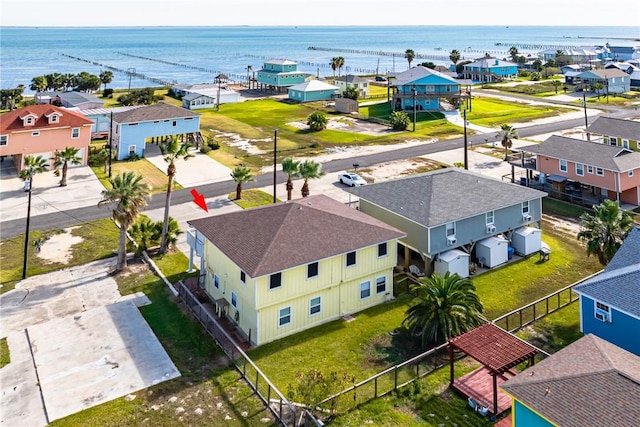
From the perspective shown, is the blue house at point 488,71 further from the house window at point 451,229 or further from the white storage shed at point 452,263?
the white storage shed at point 452,263

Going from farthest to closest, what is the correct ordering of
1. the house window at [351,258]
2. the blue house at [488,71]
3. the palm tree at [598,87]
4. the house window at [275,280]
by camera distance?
the blue house at [488,71]
the palm tree at [598,87]
the house window at [351,258]
the house window at [275,280]

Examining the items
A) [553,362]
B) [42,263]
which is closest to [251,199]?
[42,263]

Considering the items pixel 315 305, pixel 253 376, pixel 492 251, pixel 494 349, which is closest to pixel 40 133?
pixel 315 305

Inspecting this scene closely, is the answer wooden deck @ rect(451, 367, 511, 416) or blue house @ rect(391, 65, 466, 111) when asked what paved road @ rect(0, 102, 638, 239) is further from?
wooden deck @ rect(451, 367, 511, 416)

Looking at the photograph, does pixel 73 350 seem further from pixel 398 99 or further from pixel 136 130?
pixel 398 99

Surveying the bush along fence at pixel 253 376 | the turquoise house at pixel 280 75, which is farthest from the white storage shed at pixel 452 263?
the turquoise house at pixel 280 75

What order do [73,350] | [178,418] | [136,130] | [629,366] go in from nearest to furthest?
[629,366]
[178,418]
[73,350]
[136,130]

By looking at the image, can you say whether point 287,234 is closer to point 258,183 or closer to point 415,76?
point 258,183
